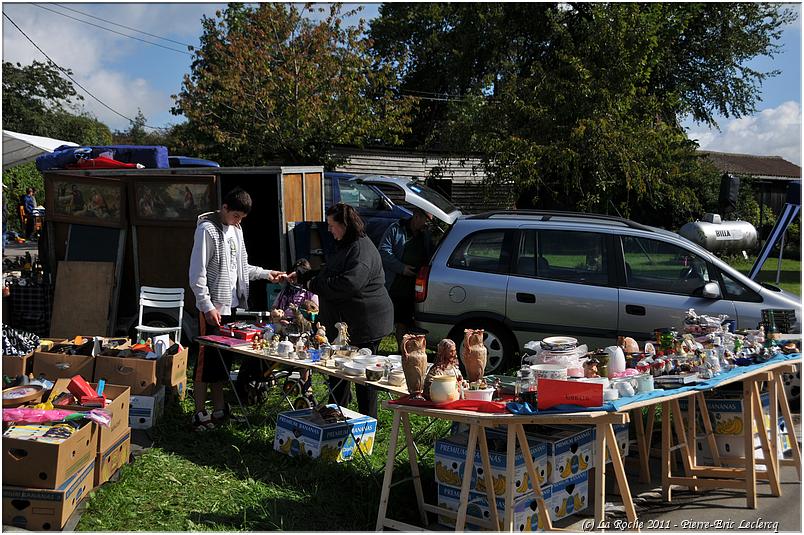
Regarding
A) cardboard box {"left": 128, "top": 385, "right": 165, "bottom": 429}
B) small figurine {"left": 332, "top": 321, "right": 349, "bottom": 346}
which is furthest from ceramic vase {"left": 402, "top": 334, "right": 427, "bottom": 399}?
cardboard box {"left": 128, "top": 385, "right": 165, "bottom": 429}

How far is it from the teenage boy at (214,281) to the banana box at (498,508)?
2345mm

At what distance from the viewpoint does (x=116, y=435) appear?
492 centimetres

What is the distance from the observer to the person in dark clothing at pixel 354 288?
5.73m

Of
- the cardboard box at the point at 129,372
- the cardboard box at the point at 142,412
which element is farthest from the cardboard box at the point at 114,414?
the cardboard box at the point at 129,372

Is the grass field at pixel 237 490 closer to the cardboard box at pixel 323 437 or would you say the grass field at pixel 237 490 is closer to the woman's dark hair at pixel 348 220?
the cardboard box at pixel 323 437

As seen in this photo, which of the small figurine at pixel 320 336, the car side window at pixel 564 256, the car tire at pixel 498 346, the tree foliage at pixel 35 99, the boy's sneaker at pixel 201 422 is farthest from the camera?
the tree foliage at pixel 35 99

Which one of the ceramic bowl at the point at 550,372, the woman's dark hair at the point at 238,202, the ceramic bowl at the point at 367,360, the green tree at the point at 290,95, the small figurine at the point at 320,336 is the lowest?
the ceramic bowl at the point at 367,360

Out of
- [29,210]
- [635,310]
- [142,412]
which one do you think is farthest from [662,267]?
[29,210]

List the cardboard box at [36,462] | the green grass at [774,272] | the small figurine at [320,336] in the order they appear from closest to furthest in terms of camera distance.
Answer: the cardboard box at [36,462]
the small figurine at [320,336]
the green grass at [774,272]

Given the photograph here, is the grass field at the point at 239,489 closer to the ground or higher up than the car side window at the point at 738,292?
closer to the ground

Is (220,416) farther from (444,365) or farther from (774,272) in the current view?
(774,272)

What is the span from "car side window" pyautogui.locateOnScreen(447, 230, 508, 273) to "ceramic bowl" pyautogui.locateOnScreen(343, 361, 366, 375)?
120 inches

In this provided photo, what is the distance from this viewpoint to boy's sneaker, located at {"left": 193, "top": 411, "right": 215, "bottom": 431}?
6051mm

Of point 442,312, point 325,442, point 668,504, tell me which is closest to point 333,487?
point 325,442
